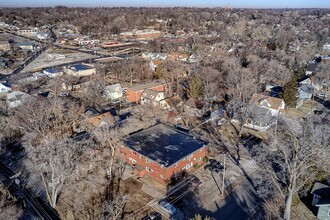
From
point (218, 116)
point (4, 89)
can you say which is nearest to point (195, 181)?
point (218, 116)

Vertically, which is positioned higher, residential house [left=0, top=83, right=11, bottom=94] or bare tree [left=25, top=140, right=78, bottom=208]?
bare tree [left=25, top=140, right=78, bottom=208]

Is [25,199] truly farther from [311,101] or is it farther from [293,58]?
[293,58]

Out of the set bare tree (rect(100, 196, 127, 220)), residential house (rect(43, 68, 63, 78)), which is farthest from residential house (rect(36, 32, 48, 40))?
bare tree (rect(100, 196, 127, 220))

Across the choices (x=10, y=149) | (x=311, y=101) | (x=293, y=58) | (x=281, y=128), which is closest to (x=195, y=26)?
(x=293, y=58)

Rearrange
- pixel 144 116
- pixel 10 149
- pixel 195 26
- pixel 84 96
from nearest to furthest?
pixel 10 149, pixel 144 116, pixel 84 96, pixel 195 26

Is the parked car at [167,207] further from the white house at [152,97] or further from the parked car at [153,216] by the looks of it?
the white house at [152,97]

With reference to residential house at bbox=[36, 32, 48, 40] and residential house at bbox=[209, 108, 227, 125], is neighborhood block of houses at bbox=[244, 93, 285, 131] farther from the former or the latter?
residential house at bbox=[36, 32, 48, 40]

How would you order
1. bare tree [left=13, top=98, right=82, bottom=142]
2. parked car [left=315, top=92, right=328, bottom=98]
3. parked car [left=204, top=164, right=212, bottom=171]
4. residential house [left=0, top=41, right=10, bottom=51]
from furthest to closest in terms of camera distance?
residential house [left=0, top=41, right=10, bottom=51]
parked car [left=315, top=92, right=328, bottom=98]
bare tree [left=13, top=98, right=82, bottom=142]
parked car [left=204, top=164, right=212, bottom=171]
